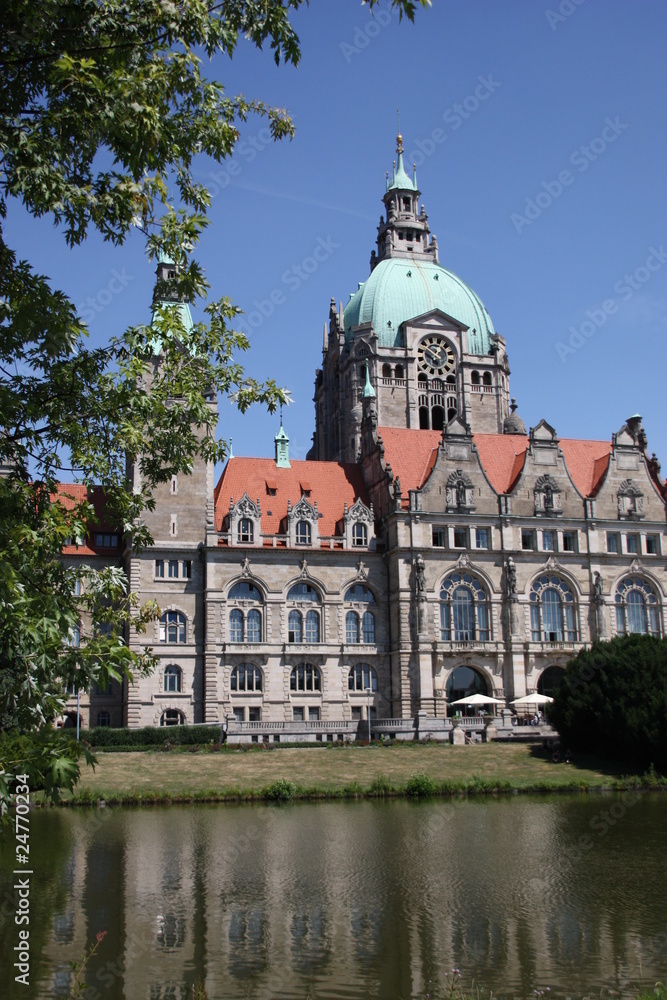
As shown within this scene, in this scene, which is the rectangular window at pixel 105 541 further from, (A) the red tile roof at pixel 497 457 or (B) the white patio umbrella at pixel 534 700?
(B) the white patio umbrella at pixel 534 700

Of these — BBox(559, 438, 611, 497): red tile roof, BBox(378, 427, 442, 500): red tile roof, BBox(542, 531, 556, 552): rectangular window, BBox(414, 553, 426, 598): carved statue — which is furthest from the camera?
BBox(559, 438, 611, 497): red tile roof

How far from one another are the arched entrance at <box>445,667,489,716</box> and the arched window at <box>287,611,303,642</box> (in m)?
10.6

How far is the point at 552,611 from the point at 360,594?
44.9ft

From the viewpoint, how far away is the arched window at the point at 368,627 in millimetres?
69000

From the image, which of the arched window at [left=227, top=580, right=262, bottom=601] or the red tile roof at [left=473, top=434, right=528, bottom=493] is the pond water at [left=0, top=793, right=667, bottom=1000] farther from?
the red tile roof at [left=473, top=434, right=528, bottom=493]

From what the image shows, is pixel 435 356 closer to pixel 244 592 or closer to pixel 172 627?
pixel 244 592

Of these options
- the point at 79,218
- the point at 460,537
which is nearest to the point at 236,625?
the point at 460,537

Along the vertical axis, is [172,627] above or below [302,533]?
below

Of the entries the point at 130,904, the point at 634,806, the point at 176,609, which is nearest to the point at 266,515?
the point at 176,609

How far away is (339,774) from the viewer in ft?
160

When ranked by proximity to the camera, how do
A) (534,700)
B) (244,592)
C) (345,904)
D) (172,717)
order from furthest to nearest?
(244,592) < (172,717) < (534,700) < (345,904)

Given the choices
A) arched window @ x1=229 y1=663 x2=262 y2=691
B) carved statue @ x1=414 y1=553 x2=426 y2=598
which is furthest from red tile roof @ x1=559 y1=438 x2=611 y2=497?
arched window @ x1=229 y1=663 x2=262 y2=691

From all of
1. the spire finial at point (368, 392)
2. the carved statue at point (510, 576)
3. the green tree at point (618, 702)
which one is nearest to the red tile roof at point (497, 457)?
the carved statue at point (510, 576)

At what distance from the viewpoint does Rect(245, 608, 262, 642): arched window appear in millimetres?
66812
